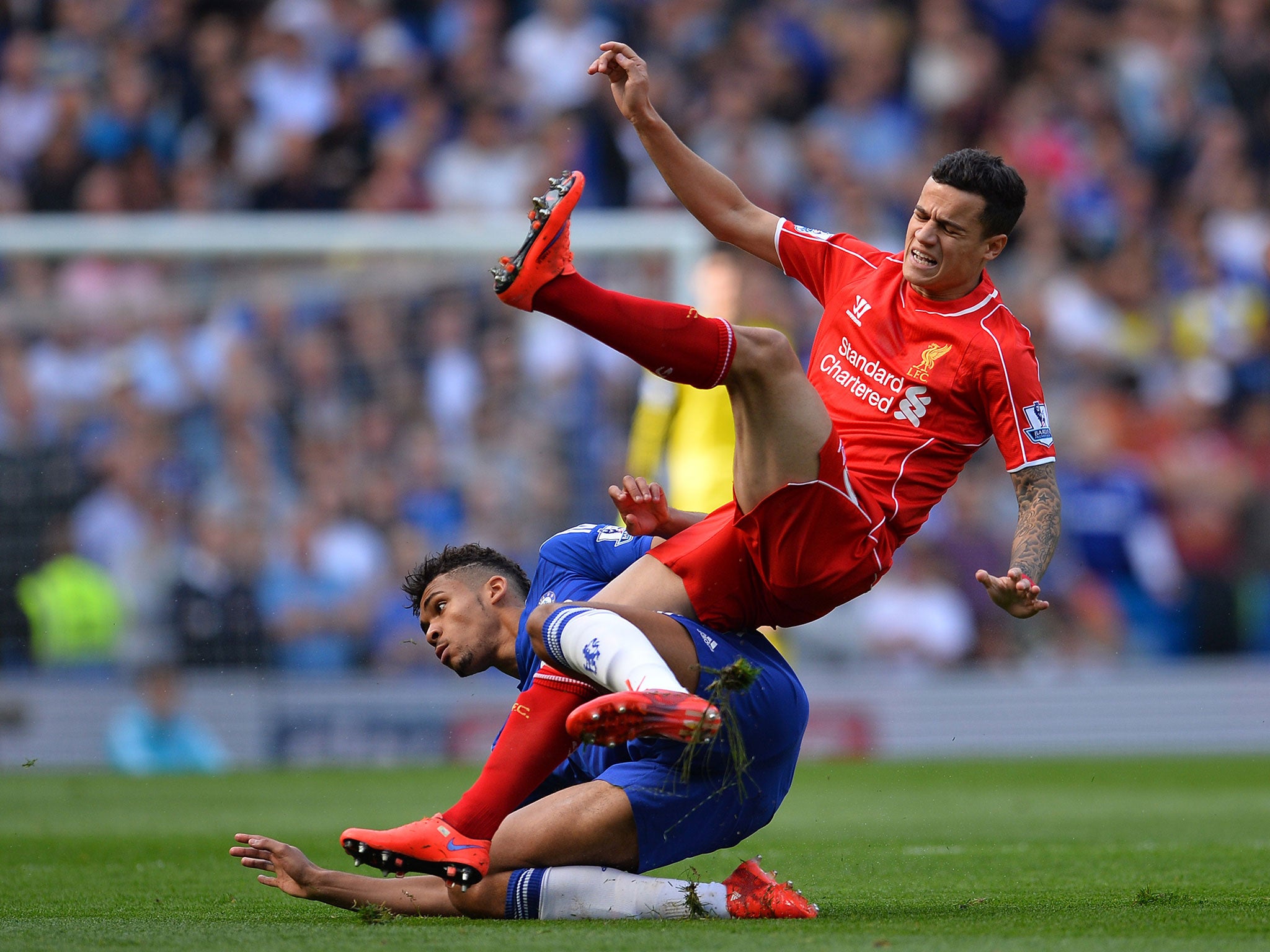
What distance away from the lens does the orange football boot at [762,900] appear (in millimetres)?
4688

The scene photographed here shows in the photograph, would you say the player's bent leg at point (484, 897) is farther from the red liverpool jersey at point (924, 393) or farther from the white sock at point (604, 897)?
the red liverpool jersey at point (924, 393)

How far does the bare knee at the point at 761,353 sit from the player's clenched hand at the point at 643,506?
71 centimetres

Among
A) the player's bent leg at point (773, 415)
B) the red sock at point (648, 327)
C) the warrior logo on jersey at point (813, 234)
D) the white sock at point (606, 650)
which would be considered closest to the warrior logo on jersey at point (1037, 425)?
the player's bent leg at point (773, 415)

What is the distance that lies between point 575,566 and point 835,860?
2019 millimetres

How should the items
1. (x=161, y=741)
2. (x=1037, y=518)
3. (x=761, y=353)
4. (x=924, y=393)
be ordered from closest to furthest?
(x=761, y=353) < (x=1037, y=518) < (x=924, y=393) < (x=161, y=741)

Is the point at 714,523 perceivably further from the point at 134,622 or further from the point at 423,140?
the point at 423,140

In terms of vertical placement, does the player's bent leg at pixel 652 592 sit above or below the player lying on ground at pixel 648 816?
above

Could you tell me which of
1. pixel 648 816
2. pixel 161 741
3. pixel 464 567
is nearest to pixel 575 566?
pixel 464 567

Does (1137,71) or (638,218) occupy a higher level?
(1137,71)

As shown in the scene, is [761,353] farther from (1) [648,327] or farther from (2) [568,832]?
(2) [568,832]

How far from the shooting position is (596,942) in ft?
13.1

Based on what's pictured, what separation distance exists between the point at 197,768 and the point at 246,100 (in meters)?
5.88

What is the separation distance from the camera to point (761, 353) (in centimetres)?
443

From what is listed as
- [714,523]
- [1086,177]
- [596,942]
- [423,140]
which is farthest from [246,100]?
[596,942]
